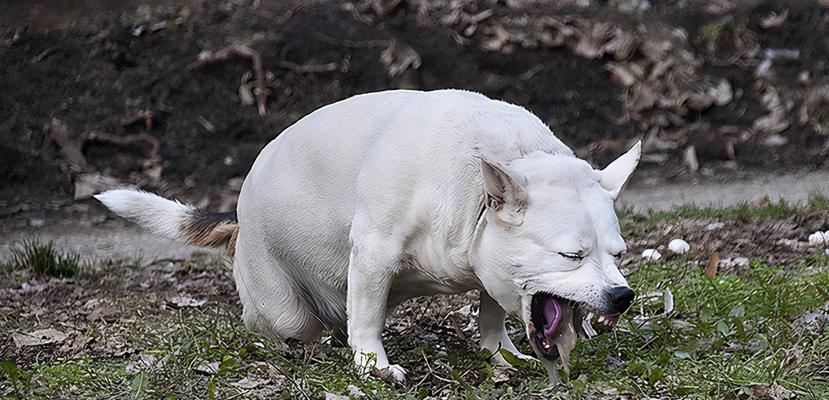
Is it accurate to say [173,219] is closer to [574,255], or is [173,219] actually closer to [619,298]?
[574,255]

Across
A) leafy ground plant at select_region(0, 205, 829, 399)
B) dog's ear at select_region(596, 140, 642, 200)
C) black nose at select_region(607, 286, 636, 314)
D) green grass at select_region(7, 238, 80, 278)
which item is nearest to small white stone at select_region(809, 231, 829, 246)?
leafy ground plant at select_region(0, 205, 829, 399)

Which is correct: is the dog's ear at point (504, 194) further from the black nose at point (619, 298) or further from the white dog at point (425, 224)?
the black nose at point (619, 298)

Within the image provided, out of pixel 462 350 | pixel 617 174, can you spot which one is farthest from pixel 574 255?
pixel 462 350

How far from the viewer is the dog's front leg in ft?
14.0

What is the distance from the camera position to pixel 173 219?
17.6 ft

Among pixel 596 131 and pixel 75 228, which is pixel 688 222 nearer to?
pixel 596 131

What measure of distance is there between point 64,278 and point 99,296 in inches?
20.7

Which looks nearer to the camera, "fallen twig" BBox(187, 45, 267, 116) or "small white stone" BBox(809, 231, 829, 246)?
"small white stone" BBox(809, 231, 829, 246)

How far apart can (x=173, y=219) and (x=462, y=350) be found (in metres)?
1.38

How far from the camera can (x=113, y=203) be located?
528 cm

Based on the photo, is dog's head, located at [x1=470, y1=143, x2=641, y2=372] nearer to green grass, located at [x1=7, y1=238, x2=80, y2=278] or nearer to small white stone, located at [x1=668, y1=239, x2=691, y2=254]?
small white stone, located at [x1=668, y1=239, x2=691, y2=254]

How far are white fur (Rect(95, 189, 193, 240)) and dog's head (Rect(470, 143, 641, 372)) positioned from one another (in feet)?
5.71

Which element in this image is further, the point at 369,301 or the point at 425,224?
the point at 369,301

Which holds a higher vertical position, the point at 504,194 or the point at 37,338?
the point at 504,194
